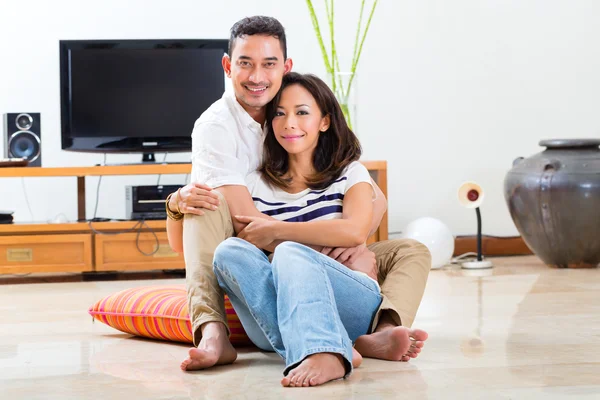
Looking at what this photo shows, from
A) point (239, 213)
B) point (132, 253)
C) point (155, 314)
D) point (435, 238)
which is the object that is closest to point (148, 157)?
point (132, 253)

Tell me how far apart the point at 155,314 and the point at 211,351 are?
1.71 ft

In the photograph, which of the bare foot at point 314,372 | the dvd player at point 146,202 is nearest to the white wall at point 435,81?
the dvd player at point 146,202

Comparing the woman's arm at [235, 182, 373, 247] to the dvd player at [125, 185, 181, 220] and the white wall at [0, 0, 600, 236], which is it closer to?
the dvd player at [125, 185, 181, 220]

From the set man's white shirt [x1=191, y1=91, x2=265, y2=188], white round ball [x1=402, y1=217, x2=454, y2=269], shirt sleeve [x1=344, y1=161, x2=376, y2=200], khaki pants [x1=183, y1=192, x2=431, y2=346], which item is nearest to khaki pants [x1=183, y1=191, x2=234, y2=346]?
khaki pants [x1=183, y1=192, x2=431, y2=346]

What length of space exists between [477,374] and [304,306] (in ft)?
1.42

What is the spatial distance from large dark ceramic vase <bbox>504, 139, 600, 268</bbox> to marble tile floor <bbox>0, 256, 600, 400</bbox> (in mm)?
772

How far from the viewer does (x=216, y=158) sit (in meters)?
2.31

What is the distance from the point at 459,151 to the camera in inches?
190

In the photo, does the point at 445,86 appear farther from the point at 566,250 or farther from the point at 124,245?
the point at 124,245

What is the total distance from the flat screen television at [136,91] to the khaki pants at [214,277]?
91.9 inches

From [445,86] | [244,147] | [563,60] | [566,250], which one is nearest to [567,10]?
[563,60]

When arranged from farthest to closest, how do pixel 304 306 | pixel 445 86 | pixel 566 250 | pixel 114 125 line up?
pixel 445 86, pixel 114 125, pixel 566 250, pixel 304 306

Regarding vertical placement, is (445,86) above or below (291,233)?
above

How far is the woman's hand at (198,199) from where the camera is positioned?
7.09ft
